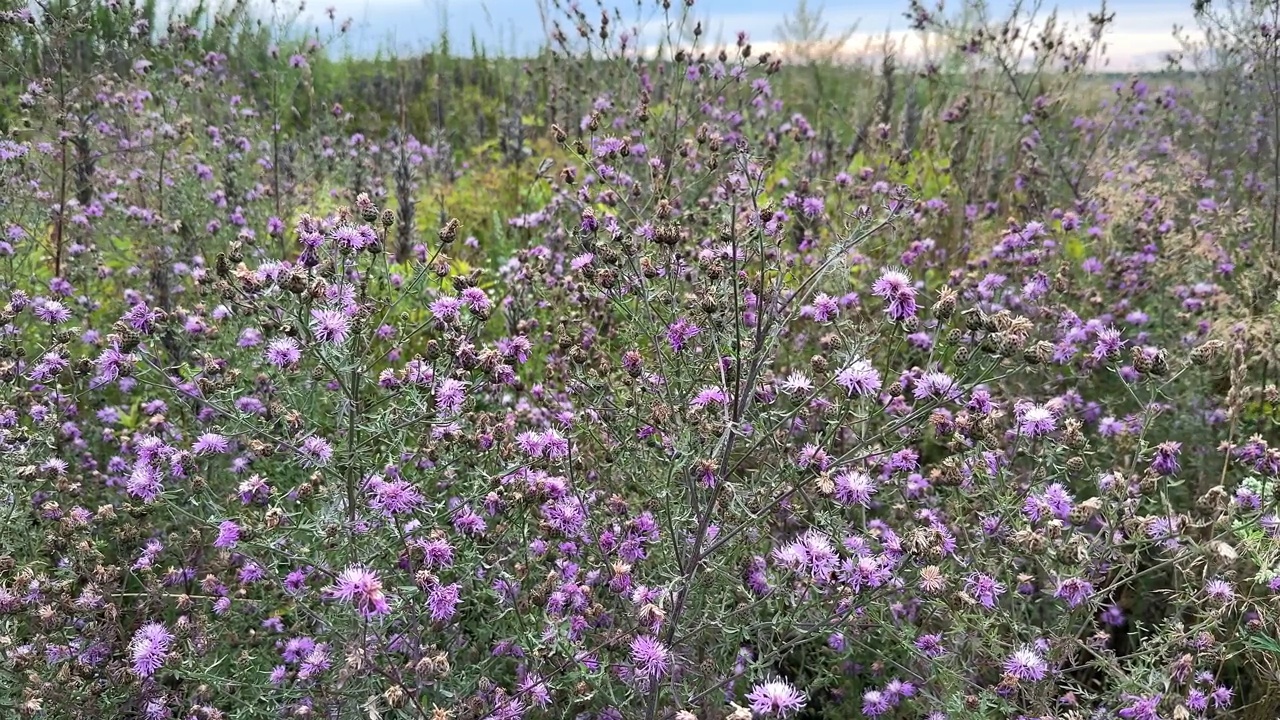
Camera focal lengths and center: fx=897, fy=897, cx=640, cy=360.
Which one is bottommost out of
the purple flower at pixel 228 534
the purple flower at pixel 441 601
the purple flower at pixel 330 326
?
the purple flower at pixel 441 601

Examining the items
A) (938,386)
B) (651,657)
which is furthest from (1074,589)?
(651,657)

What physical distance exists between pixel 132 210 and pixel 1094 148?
5.55 metres

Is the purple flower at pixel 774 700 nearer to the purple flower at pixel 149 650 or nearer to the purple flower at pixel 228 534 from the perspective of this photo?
the purple flower at pixel 228 534

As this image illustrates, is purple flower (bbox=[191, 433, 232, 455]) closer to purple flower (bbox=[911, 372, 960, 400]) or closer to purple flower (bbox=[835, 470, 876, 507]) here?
purple flower (bbox=[835, 470, 876, 507])

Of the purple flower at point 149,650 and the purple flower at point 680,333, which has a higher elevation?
the purple flower at point 680,333

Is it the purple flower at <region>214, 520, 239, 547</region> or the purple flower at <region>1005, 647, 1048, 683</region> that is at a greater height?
the purple flower at <region>214, 520, 239, 547</region>

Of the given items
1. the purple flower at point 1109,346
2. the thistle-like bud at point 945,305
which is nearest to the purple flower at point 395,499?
the thistle-like bud at point 945,305

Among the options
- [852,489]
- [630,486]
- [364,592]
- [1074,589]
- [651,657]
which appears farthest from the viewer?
[630,486]

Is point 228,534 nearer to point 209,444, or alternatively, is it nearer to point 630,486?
point 209,444

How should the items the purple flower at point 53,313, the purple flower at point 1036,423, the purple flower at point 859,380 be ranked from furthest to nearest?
the purple flower at point 53,313
the purple flower at point 1036,423
the purple flower at point 859,380

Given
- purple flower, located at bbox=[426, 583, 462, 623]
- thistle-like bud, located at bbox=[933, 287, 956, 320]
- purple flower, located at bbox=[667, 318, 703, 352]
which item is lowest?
purple flower, located at bbox=[426, 583, 462, 623]

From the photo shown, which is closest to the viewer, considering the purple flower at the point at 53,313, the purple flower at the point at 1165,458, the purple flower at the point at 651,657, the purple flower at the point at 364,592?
the purple flower at the point at 364,592

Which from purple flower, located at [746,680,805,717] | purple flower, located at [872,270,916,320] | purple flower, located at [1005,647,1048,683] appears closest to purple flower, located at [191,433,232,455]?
purple flower, located at [746,680,805,717]

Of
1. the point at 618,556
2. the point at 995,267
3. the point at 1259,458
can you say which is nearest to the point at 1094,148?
the point at 995,267
